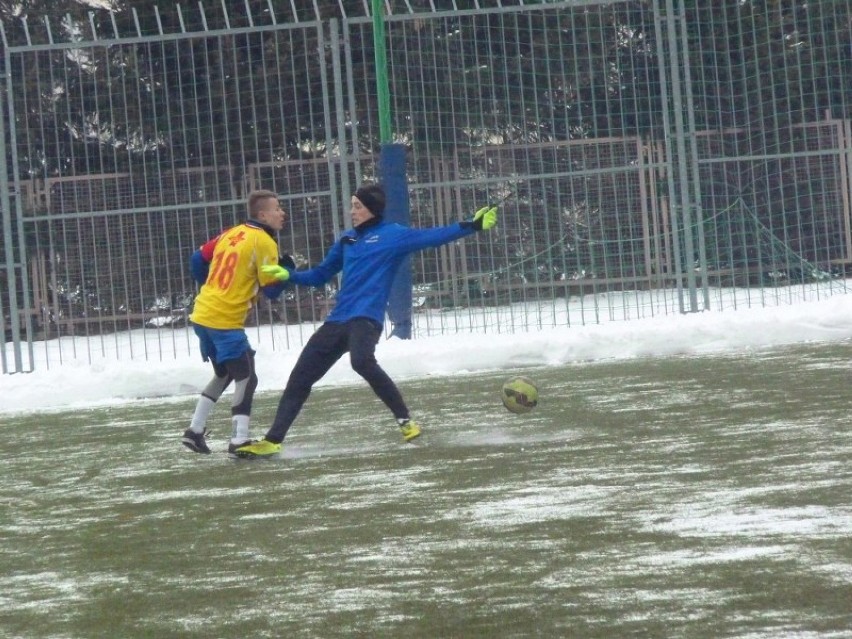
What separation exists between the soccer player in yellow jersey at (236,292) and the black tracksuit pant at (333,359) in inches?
12.9

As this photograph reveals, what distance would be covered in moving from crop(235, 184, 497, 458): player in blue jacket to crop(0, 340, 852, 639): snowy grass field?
39 cm

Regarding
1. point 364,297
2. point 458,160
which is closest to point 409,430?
point 364,297

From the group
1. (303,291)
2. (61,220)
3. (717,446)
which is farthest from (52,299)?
(717,446)

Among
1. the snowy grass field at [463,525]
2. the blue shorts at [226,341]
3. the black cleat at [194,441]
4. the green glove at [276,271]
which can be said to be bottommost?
the snowy grass field at [463,525]

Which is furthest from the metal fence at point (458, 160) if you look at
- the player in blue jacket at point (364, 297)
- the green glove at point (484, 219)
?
the green glove at point (484, 219)

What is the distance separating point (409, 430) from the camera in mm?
9641

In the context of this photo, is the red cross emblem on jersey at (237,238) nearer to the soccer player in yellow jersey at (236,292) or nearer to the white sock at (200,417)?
the soccer player in yellow jersey at (236,292)

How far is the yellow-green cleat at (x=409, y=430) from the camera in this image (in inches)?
379

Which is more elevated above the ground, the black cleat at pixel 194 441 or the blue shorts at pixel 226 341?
the blue shorts at pixel 226 341

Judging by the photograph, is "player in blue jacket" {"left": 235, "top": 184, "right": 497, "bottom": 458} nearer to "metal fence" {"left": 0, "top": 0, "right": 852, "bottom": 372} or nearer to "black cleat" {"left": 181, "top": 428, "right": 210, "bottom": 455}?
"black cleat" {"left": 181, "top": 428, "right": 210, "bottom": 455}

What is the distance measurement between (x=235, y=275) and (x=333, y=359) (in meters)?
0.76

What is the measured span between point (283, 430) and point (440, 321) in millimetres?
7273

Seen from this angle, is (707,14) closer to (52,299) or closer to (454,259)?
(454,259)

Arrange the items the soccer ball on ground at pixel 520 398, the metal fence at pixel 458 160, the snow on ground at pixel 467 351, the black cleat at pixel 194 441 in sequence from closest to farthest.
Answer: the black cleat at pixel 194 441 < the soccer ball on ground at pixel 520 398 < the snow on ground at pixel 467 351 < the metal fence at pixel 458 160
